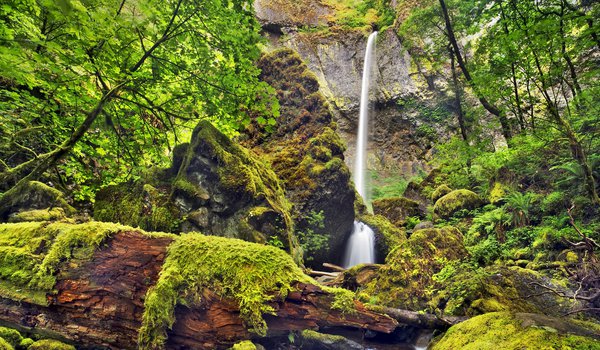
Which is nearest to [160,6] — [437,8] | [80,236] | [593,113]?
[80,236]

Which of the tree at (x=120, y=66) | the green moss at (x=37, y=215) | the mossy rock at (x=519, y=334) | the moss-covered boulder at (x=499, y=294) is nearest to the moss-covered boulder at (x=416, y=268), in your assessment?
the moss-covered boulder at (x=499, y=294)

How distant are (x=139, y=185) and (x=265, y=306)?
4.32 m

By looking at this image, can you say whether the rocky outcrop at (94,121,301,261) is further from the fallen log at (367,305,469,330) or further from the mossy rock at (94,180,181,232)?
the fallen log at (367,305,469,330)

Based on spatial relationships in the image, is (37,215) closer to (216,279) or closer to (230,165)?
(230,165)

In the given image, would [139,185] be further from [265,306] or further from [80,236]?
[265,306]

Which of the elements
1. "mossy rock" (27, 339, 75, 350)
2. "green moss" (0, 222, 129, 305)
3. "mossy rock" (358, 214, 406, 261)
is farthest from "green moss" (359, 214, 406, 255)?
"mossy rock" (27, 339, 75, 350)

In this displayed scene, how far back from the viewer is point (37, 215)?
4.96 metres

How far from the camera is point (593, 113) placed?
762 centimetres

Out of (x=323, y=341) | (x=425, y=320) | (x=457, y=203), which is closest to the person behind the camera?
(x=323, y=341)

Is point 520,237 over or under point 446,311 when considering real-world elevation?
over

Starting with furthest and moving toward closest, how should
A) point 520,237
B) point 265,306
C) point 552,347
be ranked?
point 520,237 < point 265,306 < point 552,347

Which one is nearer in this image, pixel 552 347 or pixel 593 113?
pixel 552 347

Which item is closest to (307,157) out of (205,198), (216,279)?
(205,198)

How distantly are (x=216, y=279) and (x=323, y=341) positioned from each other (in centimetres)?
166
